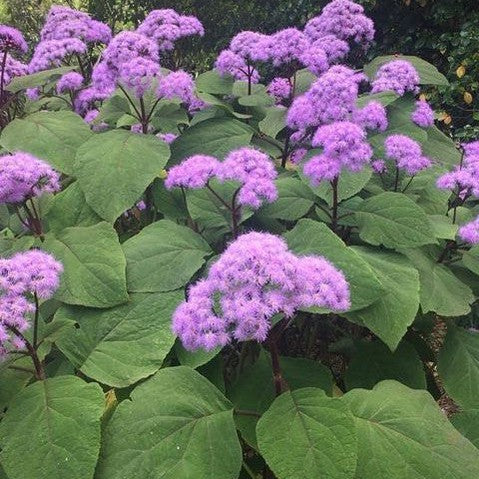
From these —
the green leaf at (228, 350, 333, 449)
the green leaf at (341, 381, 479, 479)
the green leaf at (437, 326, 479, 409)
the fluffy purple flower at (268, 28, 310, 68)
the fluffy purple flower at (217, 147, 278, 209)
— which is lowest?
the green leaf at (228, 350, 333, 449)

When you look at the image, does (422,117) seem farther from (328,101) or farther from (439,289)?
(439,289)

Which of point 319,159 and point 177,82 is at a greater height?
point 319,159

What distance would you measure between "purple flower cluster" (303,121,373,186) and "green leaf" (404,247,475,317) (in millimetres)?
448

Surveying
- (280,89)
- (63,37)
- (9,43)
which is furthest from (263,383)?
(63,37)

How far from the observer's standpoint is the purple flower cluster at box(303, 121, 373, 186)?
6.93ft

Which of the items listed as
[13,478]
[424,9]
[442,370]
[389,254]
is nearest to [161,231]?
[389,254]

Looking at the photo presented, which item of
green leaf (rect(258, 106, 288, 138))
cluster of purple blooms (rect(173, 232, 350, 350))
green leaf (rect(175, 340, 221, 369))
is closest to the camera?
cluster of purple blooms (rect(173, 232, 350, 350))

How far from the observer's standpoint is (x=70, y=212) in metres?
2.51

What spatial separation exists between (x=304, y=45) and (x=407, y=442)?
210 cm

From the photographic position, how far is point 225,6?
360 inches

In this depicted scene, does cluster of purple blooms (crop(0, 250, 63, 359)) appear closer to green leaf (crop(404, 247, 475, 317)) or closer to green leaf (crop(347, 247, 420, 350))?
green leaf (crop(347, 247, 420, 350))

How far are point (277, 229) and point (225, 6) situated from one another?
7.48 meters

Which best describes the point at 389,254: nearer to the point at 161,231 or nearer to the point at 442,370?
the point at 442,370

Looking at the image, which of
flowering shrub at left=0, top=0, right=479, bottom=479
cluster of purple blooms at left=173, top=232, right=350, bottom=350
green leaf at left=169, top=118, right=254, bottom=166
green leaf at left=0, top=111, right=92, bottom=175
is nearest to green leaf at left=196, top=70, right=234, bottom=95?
flowering shrub at left=0, top=0, right=479, bottom=479
